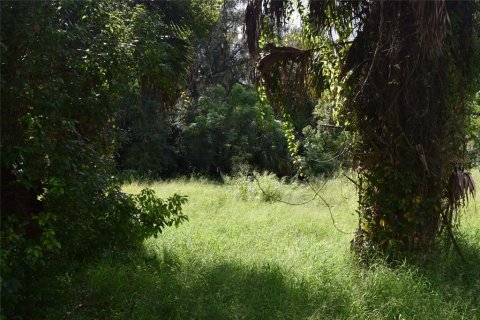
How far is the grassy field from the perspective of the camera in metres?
4.55

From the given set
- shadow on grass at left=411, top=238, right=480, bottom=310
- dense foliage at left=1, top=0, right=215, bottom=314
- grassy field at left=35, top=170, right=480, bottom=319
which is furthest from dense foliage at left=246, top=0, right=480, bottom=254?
dense foliage at left=1, top=0, right=215, bottom=314

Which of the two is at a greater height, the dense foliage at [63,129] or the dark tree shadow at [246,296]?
the dense foliage at [63,129]

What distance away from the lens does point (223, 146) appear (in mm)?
21609

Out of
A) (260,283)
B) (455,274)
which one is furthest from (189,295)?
(455,274)

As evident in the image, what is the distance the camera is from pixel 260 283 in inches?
201

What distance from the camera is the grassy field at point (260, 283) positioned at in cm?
455

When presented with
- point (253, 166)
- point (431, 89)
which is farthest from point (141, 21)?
point (253, 166)

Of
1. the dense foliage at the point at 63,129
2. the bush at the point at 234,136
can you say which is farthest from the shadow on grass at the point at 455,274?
the bush at the point at 234,136

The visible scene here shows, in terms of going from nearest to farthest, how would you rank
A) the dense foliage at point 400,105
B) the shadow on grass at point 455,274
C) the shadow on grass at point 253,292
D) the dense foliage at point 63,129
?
the dense foliage at point 63,129, the shadow on grass at point 253,292, the shadow on grass at point 455,274, the dense foliage at point 400,105

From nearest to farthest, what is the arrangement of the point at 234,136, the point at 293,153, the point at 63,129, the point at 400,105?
the point at 63,129
the point at 400,105
the point at 293,153
the point at 234,136

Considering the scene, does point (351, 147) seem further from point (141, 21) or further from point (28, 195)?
point (28, 195)

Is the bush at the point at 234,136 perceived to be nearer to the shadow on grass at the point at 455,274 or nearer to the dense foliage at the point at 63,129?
the shadow on grass at the point at 455,274

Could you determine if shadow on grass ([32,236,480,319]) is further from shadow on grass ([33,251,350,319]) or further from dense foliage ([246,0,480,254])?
dense foliage ([246,0,480,254])

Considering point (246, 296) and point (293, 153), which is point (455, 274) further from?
point (293, 153)
